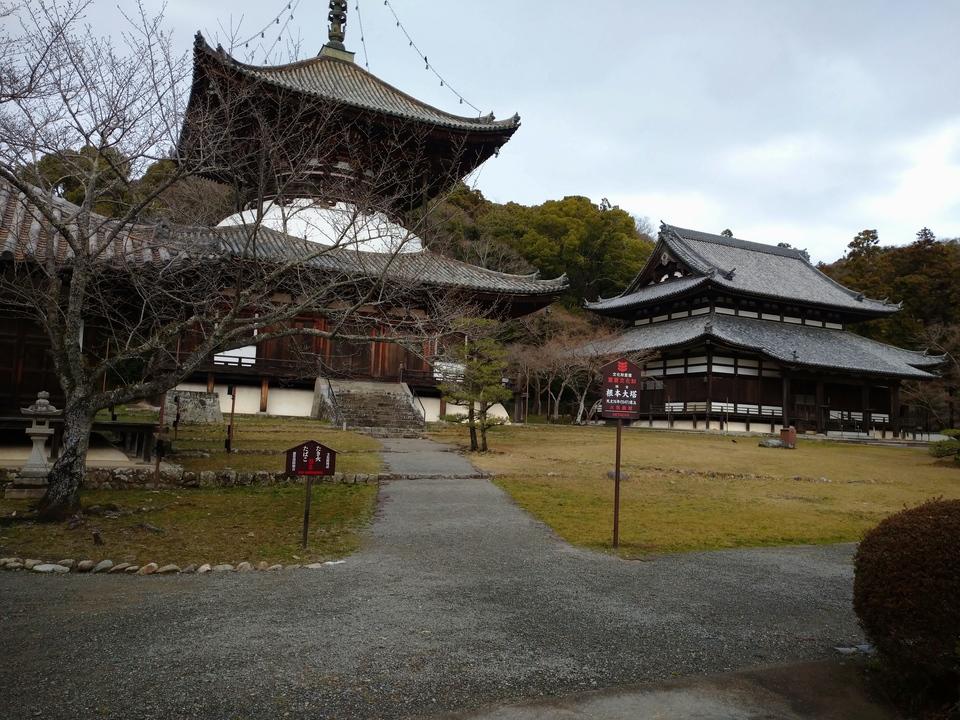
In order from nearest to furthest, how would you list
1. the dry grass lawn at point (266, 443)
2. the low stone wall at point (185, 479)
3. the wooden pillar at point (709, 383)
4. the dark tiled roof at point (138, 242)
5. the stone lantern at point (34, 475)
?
the dark tiled roof at point (138, 242)
the stone lantern at point (34, 475)
the low stone wall at point (185, 479)
the dry grass lawn at point (266, 443)
the wooden pillar at point (709, 383)

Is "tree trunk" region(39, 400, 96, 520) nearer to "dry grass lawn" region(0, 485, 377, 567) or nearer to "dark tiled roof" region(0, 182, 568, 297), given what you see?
"dry grass lawn" region(0, 485, 377, 567)

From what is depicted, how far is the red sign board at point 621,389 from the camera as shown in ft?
26.8

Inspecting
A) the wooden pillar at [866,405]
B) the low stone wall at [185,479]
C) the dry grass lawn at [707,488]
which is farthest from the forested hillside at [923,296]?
the low stone wall at [185,479]

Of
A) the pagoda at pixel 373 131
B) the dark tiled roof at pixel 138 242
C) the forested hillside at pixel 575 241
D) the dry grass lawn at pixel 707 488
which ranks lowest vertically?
the dry grass lawn at pixel 707 488

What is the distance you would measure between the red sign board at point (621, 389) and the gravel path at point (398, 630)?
1.97 m

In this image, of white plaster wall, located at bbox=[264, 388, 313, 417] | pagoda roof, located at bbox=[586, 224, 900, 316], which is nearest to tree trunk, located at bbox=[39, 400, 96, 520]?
white plaster wall, located at bbox=[264, 388, 313, 417]

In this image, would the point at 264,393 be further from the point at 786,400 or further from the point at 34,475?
the point at 786,400

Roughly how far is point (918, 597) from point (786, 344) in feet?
105

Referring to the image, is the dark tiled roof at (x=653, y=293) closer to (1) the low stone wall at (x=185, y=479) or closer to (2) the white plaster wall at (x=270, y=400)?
(2) the white plaster wall at (x=270, y=400)

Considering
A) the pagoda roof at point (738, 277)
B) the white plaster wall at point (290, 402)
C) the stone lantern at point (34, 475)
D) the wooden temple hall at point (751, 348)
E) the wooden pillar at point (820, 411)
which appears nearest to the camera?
the stone lantern at point (34, 475)

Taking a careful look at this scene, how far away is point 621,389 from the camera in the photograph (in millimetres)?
8227

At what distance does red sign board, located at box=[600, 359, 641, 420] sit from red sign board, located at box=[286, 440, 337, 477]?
354 centimetres

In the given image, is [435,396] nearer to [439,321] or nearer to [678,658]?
[439,321]

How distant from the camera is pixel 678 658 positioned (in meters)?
4.29
